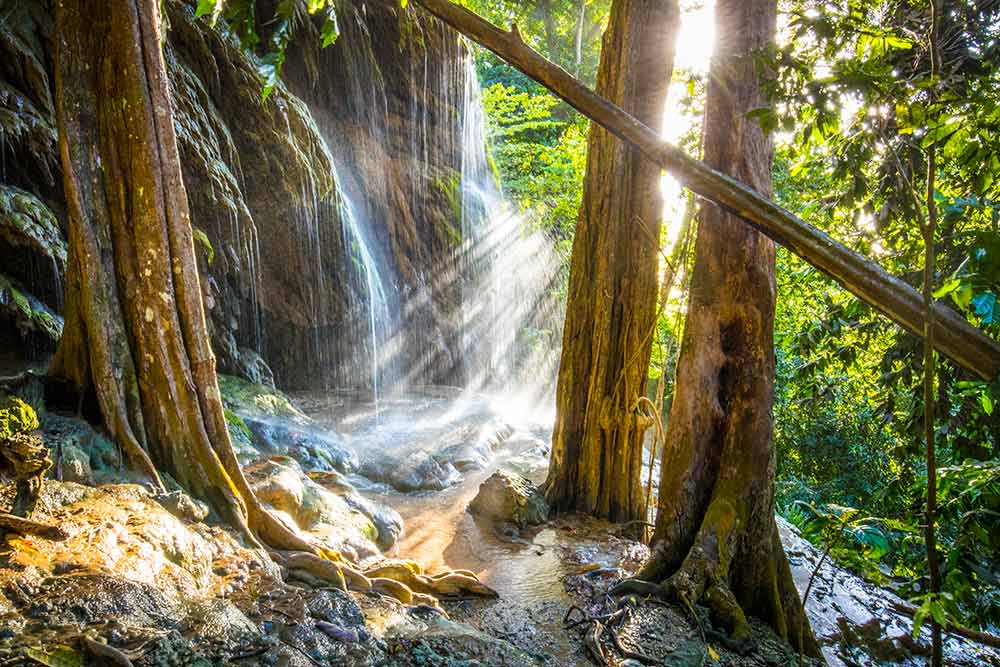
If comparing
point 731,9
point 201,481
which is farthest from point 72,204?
point 731,9

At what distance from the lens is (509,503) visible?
5.57m

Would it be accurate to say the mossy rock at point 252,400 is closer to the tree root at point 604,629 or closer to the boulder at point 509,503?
the boulder at point 509,503

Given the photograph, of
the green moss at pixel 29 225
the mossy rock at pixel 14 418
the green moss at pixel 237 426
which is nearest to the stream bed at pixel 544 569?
the green moss at pixel 237 426

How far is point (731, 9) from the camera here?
3527mm

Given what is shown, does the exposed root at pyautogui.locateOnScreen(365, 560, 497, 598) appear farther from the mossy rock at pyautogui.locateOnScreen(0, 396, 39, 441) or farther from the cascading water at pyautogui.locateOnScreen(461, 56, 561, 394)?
the cascading water at pyautogui.locateOnScreen(461, 56, 561, 394)

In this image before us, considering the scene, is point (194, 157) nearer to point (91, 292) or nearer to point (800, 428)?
point (91, 292)

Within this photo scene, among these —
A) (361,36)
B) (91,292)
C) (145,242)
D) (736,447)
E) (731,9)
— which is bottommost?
(736,447)

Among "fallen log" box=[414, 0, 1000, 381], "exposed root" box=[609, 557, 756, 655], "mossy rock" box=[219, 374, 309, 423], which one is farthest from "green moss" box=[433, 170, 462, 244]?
"fallen log" box=[414, 0, 1000, 381]

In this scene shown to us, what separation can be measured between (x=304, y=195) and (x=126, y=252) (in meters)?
6.42

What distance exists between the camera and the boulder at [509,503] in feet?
18.1

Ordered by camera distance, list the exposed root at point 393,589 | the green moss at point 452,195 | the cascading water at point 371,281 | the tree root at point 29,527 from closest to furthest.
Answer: the tree root at point 29,527, the exposed root at point 393,589, the cascading water at point 371,281, the green moss at point 452,195

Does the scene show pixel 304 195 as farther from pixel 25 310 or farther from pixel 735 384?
pixel 735 384

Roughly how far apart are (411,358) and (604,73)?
913cm

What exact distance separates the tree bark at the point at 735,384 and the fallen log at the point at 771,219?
175 centimetres
